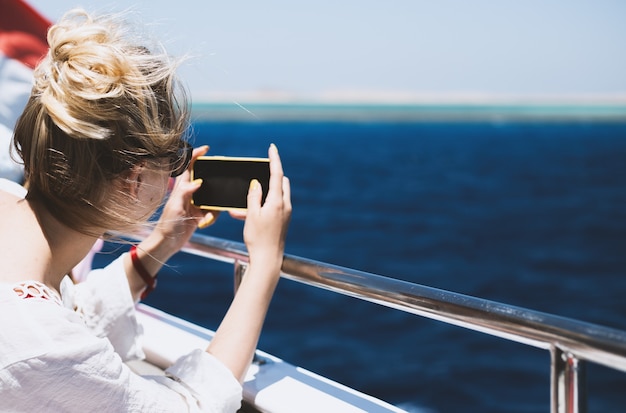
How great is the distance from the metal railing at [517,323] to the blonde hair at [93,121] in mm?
485

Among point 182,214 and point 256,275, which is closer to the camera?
point 256,275

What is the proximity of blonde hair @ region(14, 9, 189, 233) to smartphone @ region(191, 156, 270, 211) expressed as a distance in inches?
10.4

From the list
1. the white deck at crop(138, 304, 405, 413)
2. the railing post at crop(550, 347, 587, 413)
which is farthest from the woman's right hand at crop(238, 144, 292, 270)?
the railing post at crop(550, 347, 587, 413)

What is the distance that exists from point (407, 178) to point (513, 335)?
2643 centimetres

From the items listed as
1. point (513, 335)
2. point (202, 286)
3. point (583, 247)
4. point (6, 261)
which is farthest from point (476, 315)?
point (583, 247)

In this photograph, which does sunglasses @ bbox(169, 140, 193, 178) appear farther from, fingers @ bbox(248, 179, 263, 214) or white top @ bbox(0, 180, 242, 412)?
white top @ bbox(0, 180, 242, 412)

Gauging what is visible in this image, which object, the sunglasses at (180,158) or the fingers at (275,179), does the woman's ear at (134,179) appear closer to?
the sunglasses at (180,158)

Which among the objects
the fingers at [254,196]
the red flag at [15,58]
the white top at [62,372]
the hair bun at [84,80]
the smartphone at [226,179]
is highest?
the red flag at [15,58]

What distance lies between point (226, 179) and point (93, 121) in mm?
430

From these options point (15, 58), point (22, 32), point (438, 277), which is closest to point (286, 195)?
point (15, 58)

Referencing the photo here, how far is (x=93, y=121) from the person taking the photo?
0.86 metres

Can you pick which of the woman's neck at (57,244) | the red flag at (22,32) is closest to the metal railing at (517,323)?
the woman's neck at (57,244)

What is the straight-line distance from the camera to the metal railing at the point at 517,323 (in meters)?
0.89

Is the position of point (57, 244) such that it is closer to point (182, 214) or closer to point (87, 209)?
point (87, 209)
